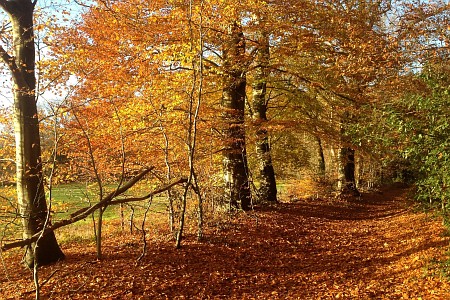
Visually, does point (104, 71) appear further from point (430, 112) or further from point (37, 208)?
point (430, 112)

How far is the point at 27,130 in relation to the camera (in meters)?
7.40

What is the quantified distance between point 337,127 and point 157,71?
7.98 metres

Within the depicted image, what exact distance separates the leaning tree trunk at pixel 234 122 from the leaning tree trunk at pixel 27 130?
562cm

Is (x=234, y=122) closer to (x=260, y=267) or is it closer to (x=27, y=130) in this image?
(x=260, y=267)

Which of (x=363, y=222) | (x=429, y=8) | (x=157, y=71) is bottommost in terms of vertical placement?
(x=363, y=222)

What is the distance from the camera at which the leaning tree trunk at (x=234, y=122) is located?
11422 mm

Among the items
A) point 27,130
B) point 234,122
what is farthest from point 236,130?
point 27,130

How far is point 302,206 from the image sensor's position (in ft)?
49.5

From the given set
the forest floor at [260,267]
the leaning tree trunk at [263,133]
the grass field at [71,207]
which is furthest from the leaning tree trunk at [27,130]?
the leaning tree trunk at [263,133]

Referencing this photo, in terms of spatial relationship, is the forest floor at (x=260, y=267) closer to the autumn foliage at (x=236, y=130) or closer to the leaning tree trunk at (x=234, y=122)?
the autumn foliage at (x=236, y=130)

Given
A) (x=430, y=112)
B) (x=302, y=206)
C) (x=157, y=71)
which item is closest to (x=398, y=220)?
(x=302, y=206)

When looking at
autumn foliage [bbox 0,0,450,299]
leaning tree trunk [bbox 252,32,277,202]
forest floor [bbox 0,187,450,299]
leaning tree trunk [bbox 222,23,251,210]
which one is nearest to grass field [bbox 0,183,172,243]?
autumn foliage [bbox 0,0,450,299]

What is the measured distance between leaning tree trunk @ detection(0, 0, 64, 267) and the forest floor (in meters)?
0.67

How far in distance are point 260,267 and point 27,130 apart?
5.85 metres
